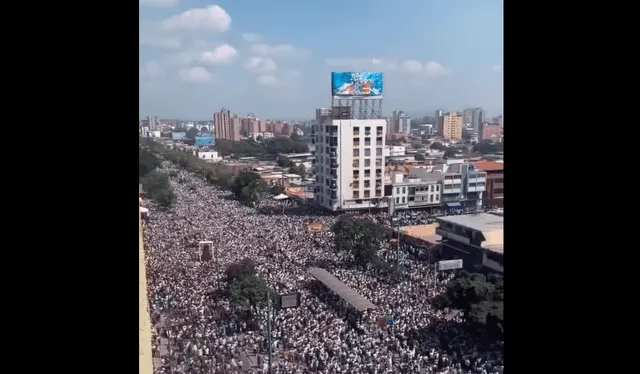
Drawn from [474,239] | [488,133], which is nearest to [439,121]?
[488,133]

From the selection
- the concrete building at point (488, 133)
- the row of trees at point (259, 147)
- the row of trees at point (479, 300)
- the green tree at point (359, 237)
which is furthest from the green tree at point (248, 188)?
the concrete building at point (488, 133)

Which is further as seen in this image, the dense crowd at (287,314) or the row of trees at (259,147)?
the row of trees at (259,147)

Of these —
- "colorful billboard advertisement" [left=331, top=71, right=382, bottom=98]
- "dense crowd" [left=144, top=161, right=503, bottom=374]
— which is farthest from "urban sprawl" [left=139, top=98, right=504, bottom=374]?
"colorful billboard advertisement" [left=331, top=71, right=382, bottom=98]

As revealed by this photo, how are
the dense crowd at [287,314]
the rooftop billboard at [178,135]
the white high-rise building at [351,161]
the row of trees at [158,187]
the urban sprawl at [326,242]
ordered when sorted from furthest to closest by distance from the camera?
1. the rooftop billboard at [178,135]
2. the white high-rise building at [351,161]
3. the row of trees at [158,187]
4. the urban sprawl at [326,242]
5. the dense crowd at [287,314]

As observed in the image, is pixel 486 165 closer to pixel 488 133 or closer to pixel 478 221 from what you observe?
pixel 488 133

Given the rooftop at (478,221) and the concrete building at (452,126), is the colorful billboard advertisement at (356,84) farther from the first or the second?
the rooftop at (478,221)

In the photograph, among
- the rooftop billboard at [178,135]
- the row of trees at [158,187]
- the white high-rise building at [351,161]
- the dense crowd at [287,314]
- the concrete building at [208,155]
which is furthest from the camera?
the concrete building at [208,155]
